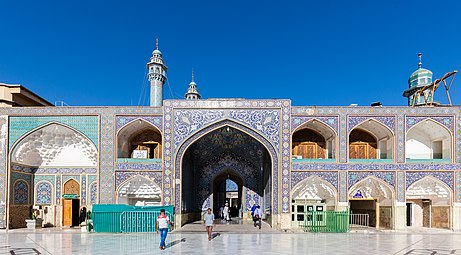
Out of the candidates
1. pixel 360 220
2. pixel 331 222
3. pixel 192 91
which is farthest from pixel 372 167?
pixel 192 91

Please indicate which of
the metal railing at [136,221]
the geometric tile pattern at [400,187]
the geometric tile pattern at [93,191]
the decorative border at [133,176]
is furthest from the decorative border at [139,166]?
the geometric tile pattern at [400,187]

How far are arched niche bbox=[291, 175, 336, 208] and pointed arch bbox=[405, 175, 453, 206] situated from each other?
3244 mm

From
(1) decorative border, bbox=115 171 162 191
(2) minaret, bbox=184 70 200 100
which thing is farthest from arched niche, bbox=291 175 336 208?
(2) minaret, bbox=184 70 200 100

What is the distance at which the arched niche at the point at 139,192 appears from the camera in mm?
17125

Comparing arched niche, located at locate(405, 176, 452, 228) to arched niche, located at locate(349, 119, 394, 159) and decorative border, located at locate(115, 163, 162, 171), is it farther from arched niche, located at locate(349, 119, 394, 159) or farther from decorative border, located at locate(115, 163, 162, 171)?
decorative border, located at locate(115, 163, 162, 171)

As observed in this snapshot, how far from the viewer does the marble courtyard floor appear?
10648mm

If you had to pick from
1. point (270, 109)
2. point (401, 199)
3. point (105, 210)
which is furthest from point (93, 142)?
point (401, 199)

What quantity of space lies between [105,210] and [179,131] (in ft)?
14.5

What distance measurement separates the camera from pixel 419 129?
18.3 m

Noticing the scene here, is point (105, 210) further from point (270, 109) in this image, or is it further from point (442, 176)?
point (442, 176)

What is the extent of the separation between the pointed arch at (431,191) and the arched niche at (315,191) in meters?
3.24

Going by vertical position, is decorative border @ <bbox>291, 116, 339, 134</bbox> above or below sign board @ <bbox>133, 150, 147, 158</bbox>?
above

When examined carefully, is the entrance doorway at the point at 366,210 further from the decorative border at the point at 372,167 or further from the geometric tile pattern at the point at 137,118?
the geometric tile pattern at the point at 137,118

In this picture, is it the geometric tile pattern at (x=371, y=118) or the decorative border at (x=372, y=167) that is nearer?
the decorative border at (x=372, y=167)
